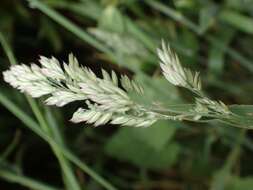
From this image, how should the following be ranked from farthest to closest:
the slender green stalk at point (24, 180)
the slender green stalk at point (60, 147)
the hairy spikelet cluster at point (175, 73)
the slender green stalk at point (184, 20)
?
the slender green stalk at point (184, 20) → the slender green stalk at point (24, 180) → the slender green stalk at point (60, 147) → the hairy spikelet cluster at point (175, 73)

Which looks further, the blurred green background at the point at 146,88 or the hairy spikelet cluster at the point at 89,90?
the blurred green background at the point at 146,88

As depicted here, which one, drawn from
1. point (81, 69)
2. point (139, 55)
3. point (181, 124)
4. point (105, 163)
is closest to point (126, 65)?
point (139, 55)

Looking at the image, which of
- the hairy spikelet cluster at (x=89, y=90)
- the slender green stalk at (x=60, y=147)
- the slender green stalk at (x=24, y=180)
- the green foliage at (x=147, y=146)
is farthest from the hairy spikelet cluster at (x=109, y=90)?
the green foliage at (x=147, y=146)

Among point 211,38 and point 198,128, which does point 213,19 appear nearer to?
point 211,38

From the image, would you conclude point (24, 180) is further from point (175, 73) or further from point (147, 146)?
point (175, 73)

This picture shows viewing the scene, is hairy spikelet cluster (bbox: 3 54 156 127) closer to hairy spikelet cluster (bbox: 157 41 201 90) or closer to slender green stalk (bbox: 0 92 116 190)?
hairy spikelet cluster (bbox: 157 41 201 90)

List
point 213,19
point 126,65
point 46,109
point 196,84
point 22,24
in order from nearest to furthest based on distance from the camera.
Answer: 1. point 196,84
2. point 46,109
3. point 126,65
4. point 213,19
5. point 22,24

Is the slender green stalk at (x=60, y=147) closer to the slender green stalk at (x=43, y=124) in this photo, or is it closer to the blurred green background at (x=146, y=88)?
the slender green stalk at (x=43, y=124)

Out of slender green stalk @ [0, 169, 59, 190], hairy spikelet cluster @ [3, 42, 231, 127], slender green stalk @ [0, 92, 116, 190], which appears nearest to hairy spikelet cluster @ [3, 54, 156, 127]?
hairy spikelet cluster @ [3, 42, 231, 127]
